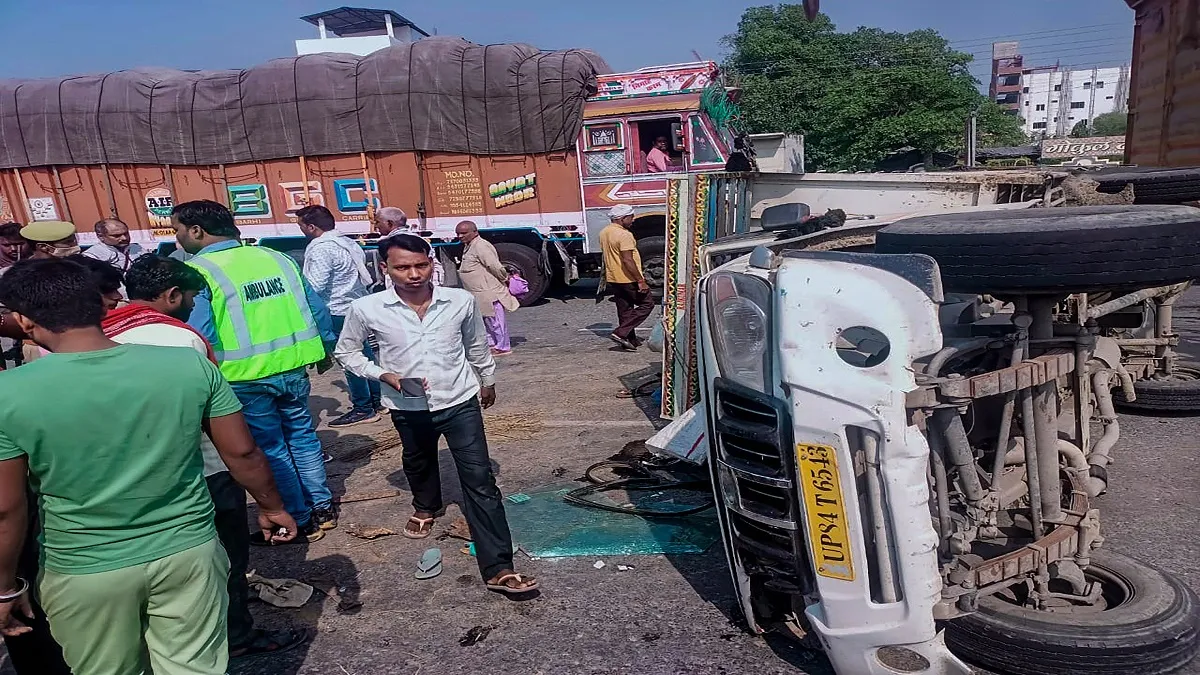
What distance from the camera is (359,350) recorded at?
357cm

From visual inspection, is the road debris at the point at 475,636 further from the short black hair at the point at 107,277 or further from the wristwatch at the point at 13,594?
the short black hair at the point at 107,277

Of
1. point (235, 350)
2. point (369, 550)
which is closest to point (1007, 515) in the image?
point (369, 550)

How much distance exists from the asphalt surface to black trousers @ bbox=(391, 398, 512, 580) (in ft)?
0.67

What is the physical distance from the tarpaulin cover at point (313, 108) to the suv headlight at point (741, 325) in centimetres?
860

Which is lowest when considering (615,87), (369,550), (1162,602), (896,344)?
(369,550)

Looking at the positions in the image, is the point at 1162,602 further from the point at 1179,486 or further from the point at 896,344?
the point at 1179,486

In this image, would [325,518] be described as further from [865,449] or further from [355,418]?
[865,449]

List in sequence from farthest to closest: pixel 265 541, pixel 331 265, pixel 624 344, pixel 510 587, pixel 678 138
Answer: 1. pixel 678 138
2. pixel 624 344
3. pixel 331 265
4. pixel 265 541
5. pixel 510 587

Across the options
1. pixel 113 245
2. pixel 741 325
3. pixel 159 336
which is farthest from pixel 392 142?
pixel 741 325

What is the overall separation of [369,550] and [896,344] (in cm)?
279

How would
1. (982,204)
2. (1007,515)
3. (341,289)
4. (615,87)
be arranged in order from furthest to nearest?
(615,87) < (341,289) < (982,204) < (1007,515)

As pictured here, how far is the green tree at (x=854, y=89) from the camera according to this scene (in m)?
23.2

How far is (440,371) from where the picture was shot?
3266 mm

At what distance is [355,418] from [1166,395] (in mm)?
5631
